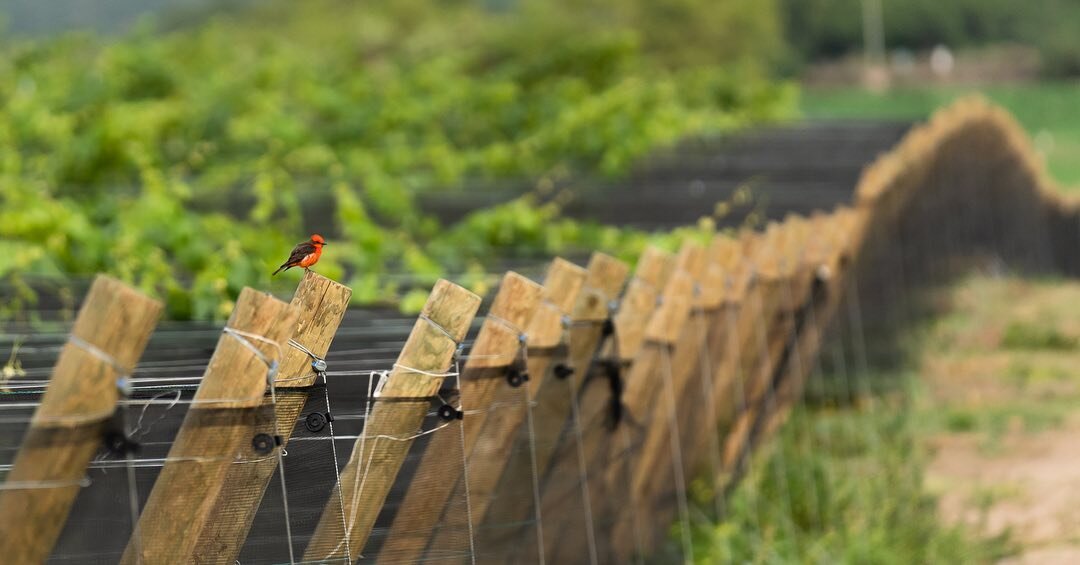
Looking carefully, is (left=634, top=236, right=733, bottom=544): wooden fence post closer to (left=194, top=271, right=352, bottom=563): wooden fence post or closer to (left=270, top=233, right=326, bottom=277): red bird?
(left=270, top=233, right=326, bottom=277): red bird

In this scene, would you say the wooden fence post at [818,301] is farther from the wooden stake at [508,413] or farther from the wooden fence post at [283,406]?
the wooden fence post at [283,406]

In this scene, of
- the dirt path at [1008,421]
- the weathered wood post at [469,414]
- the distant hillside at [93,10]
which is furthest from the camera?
the distant hillside at [93,10]

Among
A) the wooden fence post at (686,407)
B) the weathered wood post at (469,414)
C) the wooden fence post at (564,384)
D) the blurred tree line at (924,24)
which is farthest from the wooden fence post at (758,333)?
the blurred tree line at (924,24)

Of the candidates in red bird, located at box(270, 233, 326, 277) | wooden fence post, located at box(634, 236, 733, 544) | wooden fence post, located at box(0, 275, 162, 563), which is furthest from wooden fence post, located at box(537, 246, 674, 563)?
wooden fence post, located at box(0, 275, 162, 563)

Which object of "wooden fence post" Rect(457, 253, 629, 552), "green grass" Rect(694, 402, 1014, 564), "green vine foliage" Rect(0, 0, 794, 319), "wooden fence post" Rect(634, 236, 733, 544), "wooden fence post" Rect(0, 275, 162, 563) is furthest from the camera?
"green vine foliage" Rect(0, 0, 794, 319)

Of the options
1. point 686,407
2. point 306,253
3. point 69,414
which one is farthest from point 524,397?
point 686,407

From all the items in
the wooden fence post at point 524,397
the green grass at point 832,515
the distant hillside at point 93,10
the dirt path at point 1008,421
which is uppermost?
the distant hillside at point 93,10

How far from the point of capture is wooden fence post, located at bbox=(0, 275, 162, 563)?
7.92ft

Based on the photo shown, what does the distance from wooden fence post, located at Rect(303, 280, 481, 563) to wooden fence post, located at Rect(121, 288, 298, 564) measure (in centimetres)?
47

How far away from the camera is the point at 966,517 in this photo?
27.1 feet

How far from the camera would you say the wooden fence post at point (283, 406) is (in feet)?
9.25

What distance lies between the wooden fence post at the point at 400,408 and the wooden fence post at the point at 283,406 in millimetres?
257

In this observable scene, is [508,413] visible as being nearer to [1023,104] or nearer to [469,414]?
[469,414]

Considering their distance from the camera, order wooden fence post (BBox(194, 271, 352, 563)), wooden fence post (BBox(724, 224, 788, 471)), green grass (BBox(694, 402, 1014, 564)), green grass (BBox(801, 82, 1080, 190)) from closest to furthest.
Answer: wooden fence post (BBox(194, 271, 352, 563)) → green grass (BBox(694, 402, 1014, 564)) → wooden fence post (BBox(724, 224, 788, 471)) → green grass (BBox(801, 82, 1080, 190))
